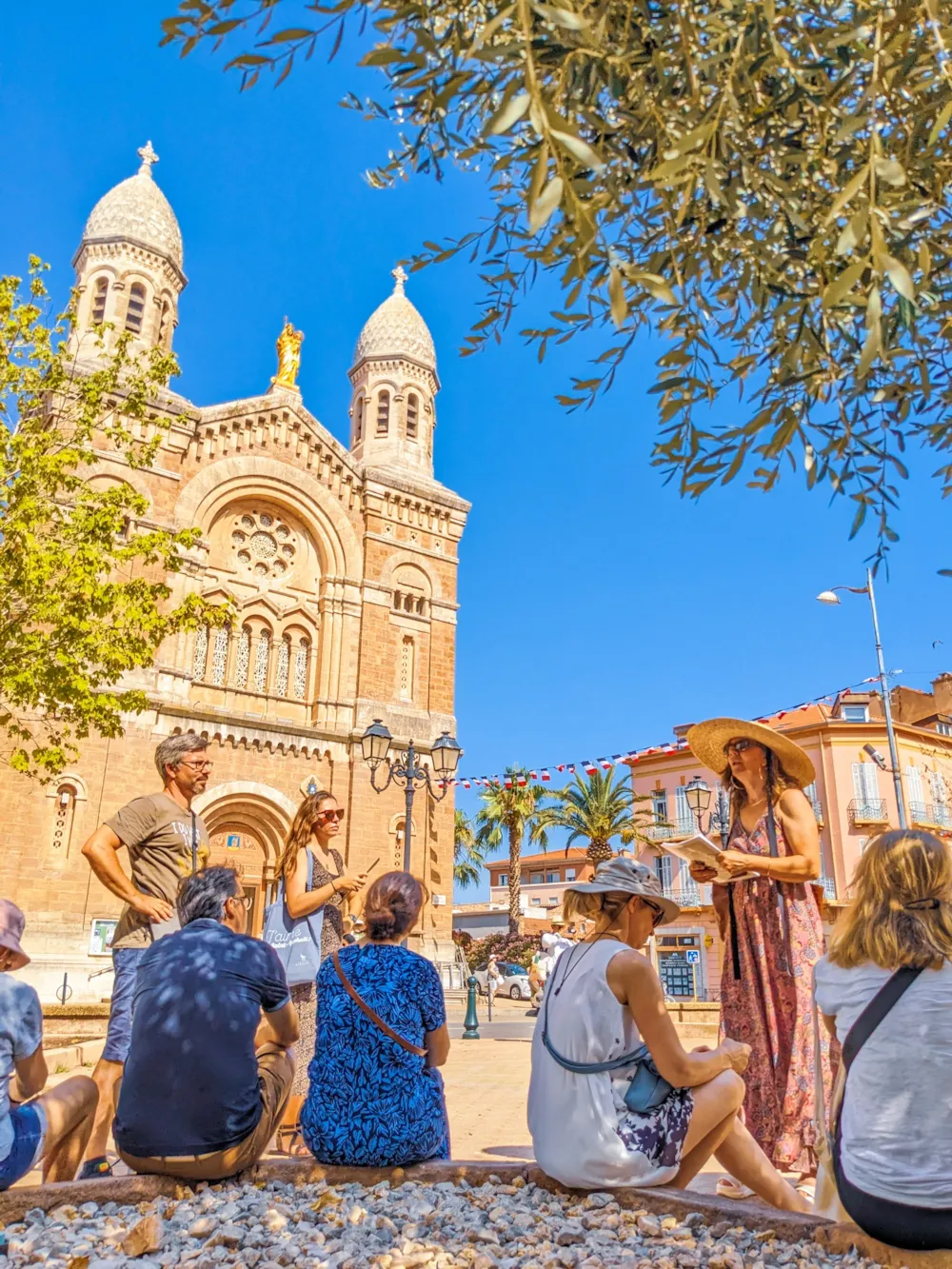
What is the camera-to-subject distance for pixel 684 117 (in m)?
3.27

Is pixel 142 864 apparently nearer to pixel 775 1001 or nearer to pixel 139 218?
pixel 775 1001

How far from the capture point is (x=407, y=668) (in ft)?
81.6

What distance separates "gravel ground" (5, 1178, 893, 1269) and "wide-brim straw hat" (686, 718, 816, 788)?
80.8 inches

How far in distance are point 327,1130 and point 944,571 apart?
3.20 meters

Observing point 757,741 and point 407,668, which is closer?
point 757,741

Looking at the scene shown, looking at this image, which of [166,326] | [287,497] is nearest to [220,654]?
[287,497]

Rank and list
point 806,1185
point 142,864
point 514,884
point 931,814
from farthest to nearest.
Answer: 1. point 514,884
2. point 931,814
3. point 142,864
4. point 806,1185

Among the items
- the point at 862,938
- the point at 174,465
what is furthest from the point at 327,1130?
the point at 174,465

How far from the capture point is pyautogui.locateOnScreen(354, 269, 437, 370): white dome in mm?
28312

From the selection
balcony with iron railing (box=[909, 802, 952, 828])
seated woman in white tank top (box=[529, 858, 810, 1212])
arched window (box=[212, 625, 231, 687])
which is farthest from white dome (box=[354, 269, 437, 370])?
seated woman in white tank top (box=[529, 858, 810, 1212])

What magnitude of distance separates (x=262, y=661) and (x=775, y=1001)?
20.4 m

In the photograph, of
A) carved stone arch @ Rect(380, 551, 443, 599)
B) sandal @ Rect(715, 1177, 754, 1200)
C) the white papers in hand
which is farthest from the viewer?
carved stone arch @ Rect(380, 551, 443, 599)

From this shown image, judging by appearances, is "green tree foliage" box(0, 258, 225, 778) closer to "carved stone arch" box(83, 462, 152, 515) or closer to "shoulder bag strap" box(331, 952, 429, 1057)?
"carved stone arch" box(83, 462, 152, 515)

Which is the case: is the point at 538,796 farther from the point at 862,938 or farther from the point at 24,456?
the point at 862,938
